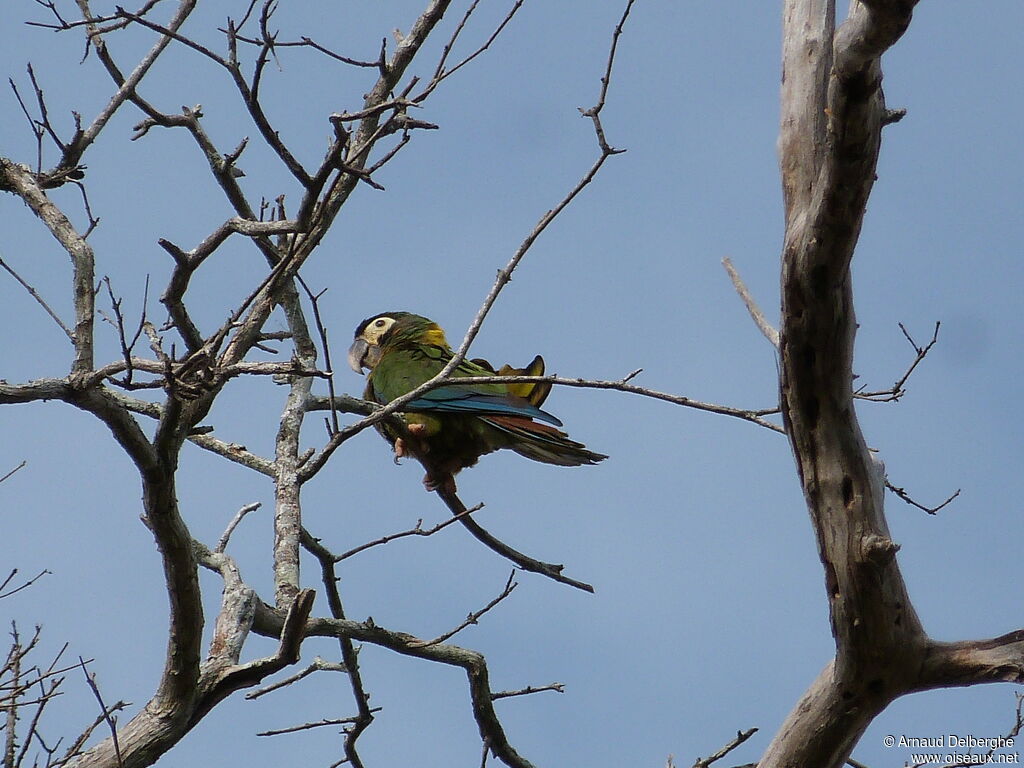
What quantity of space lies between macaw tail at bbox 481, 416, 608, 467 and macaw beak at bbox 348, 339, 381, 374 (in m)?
1.24

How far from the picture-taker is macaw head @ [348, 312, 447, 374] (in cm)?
610

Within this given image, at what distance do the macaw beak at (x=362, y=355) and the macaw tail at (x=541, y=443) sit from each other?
1.24 meters

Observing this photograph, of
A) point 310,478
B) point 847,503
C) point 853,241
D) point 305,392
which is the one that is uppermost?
point 305,392

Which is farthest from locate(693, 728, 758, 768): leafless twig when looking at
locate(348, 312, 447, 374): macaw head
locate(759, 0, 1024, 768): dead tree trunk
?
locate(348, 312, 447, 374): macaw head

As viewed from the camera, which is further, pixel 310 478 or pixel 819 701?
pixel 310 478

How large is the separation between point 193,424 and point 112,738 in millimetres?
949

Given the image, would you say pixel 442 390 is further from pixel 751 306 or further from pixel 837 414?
pixel 837 414

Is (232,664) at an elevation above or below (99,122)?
below

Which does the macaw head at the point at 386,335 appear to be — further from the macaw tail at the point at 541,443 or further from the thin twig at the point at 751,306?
the thin twig at the point at 751,306

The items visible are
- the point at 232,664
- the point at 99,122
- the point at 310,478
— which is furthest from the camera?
the point at 99,122

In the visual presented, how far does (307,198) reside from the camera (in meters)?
2.79

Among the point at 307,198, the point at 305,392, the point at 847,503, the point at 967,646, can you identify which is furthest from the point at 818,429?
the point at 305,392

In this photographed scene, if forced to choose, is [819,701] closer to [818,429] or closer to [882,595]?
[882,595]

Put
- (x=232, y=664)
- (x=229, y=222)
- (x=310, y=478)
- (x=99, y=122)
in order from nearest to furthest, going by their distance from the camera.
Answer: (x=229, y=222) < (x=232, y=664) < (x=310, y=478) < (x=99, y=122)
